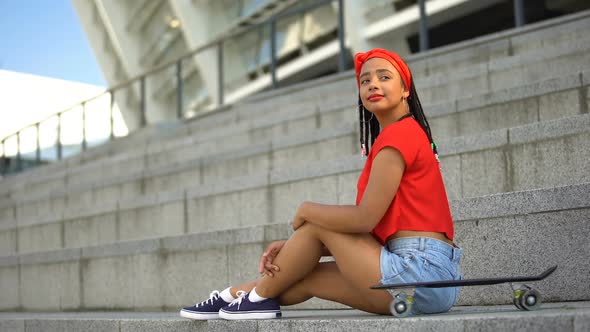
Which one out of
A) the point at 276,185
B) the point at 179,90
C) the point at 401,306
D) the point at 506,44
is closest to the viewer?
the point at 401,306

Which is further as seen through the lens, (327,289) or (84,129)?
(84,129)

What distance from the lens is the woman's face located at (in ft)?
12.7

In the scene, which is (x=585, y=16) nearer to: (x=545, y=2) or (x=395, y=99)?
(x=545, y=2)

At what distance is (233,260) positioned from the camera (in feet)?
19.7

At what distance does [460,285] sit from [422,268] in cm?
24

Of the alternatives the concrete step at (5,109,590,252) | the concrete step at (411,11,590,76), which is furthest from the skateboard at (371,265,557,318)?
the concrete step at (411,11,590,76)

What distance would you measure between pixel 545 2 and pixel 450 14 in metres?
3.59

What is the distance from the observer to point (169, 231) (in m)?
8.03

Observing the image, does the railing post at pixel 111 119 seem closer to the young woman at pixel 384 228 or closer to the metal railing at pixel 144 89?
the metal railing at pixel 144 89

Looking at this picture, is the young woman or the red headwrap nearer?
the young woman

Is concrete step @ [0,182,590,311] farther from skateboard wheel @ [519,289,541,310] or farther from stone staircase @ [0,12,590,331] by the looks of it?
skateboard wheel @ [519,289,541,310]

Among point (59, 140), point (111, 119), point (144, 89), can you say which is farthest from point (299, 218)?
point (59, 140)

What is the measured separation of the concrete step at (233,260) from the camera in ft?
13.8

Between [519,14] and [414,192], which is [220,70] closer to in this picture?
[519,14]
